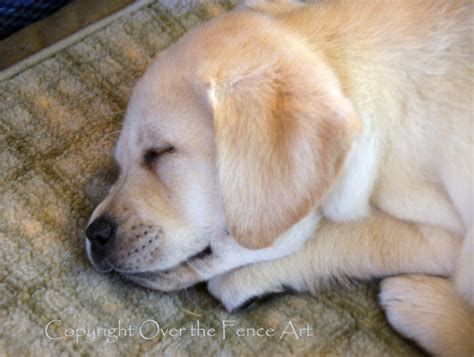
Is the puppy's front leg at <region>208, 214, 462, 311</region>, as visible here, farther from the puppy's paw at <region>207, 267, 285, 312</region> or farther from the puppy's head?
the puppy's head

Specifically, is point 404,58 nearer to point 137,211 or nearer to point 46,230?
point 137,211

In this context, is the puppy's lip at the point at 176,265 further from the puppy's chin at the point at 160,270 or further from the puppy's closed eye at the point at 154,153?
the puppy's closed eye at the point at 154,153

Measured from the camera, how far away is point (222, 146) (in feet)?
3.22

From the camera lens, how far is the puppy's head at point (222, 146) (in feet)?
3.19

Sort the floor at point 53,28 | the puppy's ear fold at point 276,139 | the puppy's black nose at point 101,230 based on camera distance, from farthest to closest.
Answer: the floor at point 53,28 → the puppy's black nose at point 101,230 → the puppy's ear fold at point 276,139

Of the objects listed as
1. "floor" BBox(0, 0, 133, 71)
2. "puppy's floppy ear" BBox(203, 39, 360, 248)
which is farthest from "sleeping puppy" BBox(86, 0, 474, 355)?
"floor" BBox(0, 0, 133, 71)

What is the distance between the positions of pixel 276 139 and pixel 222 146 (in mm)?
84

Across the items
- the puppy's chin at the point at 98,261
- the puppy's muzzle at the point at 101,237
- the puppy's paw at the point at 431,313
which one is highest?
the puppy's muzzle at the point at 101,237

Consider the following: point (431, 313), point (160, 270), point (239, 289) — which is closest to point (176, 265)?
point (160, 270)

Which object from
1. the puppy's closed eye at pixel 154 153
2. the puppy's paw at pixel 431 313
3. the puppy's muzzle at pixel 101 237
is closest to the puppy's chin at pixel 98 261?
the puppy's muzzle at pixel 101 237

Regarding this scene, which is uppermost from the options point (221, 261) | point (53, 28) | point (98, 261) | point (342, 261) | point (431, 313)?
point (53, 28)

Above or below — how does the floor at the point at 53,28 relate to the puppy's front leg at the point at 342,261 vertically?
above

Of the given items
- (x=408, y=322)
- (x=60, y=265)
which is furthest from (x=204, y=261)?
(x=408, y=322)

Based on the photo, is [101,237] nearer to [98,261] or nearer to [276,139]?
[98,261]
